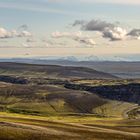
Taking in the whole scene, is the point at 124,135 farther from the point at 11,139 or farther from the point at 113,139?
the point at 11,139

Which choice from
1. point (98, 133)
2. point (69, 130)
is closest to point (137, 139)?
point (98, 133)

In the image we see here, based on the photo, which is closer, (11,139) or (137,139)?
(11,139)

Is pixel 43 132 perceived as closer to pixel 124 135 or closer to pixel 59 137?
pixel 59 137

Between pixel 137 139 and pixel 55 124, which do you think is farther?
pixel 55 124

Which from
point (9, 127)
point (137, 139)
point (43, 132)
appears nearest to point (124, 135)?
point (137, 139)

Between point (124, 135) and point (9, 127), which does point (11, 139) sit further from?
point (124, 135)

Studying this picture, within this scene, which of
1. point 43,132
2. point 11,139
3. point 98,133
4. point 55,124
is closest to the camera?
point 11,139

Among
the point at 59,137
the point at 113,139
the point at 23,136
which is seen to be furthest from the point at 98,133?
the point at 23,136

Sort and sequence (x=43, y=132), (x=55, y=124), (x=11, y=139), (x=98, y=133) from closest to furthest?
(x=11, y=139) → (x=43, y=132) → (x=98, y=133) → (x=55, y=124)

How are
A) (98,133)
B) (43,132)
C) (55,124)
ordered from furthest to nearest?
(55,124), (98,133), (43,132)
